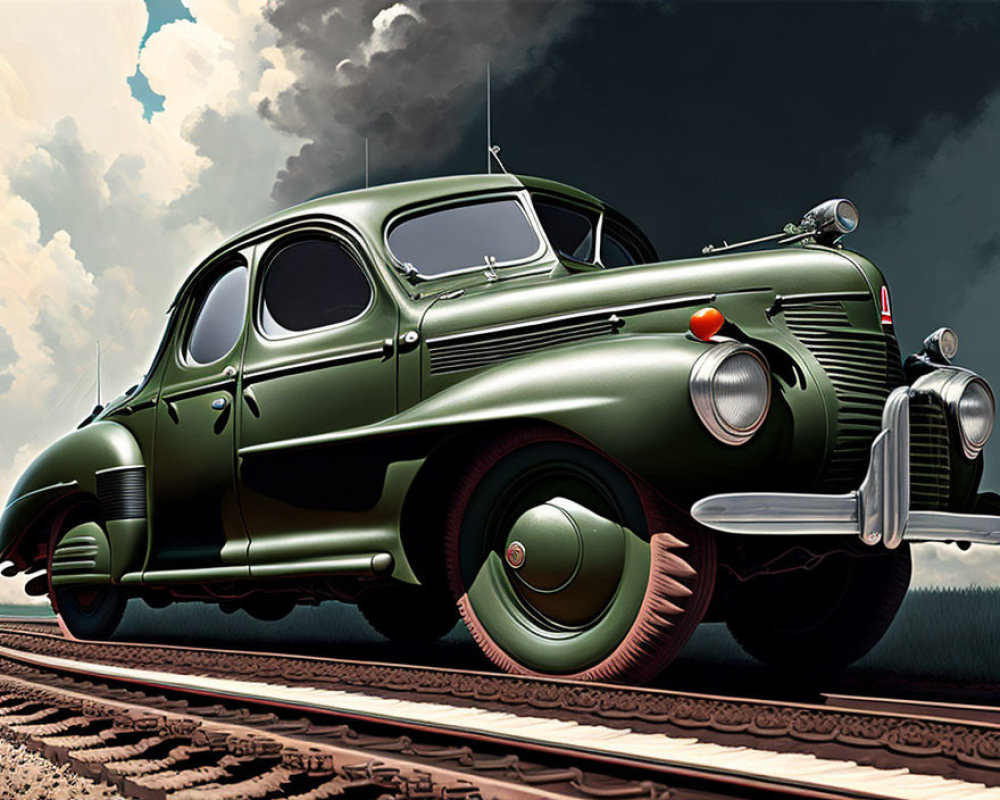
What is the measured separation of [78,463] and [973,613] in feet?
16.9

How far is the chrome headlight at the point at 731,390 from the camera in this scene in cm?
364

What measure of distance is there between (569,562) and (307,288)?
249 cm

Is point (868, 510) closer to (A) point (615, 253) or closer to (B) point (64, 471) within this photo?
(A) point (615, 253)

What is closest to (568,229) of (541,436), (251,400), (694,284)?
(694,284)

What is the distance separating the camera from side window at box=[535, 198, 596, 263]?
18.1 ft

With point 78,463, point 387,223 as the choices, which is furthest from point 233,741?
point 78,463

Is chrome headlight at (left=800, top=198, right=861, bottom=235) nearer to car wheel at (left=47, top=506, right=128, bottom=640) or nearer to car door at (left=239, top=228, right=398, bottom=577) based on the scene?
car door at (left=239, top=228, right=398, bottom=577)

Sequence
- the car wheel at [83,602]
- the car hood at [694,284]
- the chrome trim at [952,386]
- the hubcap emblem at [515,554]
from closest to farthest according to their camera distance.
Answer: the hubcap emblem at [515,554], the car hood at [694,284], the chrome trim at [952,386], the car wheel at [83,602]

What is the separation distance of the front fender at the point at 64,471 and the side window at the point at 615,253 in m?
2.82

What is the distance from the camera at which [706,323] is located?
3.77 meters

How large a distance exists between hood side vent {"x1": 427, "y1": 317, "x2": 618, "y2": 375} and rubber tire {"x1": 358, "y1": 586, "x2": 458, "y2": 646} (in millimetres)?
2146

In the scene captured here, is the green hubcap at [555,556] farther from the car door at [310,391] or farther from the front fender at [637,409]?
the car door at [310,391]

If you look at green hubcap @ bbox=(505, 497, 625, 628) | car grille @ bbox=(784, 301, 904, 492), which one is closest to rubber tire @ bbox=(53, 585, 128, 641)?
green hubcap @ bbox=(505, 497, 625, 628)

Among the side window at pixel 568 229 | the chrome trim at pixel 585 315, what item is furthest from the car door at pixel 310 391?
the side window at pixel 568 229
